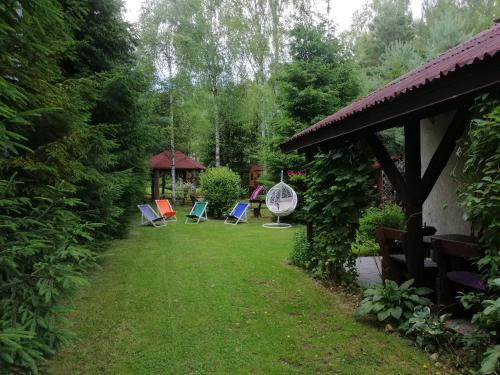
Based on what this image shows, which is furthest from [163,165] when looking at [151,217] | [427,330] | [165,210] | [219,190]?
[427,330]

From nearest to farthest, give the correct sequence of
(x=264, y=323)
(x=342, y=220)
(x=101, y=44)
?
(x=264, y=323)
(x=342, y=220)
(x=101, y=44)

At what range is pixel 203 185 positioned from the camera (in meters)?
13.2

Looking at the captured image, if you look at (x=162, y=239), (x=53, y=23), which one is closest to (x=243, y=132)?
(x=162, y=239)

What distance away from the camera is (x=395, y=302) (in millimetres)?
3395

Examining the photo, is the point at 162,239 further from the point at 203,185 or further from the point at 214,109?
the point at 214,109

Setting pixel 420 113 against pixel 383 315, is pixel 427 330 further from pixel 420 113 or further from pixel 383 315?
pixel 420 113

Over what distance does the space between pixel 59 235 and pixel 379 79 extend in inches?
518

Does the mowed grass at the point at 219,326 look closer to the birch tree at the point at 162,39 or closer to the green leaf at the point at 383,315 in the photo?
the green leaf at the point at 383,315

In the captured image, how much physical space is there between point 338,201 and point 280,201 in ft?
21.1

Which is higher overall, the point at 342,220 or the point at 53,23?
the point at 53,23

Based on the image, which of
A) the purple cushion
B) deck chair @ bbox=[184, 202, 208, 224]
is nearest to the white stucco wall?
the purple cushion

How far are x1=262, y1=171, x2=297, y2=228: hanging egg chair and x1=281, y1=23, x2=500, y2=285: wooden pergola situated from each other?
6.12 m

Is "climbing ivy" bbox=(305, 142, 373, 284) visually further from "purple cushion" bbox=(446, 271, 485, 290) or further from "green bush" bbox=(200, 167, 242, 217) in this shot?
"green bush" bbox=(200, 167, 242, 217)

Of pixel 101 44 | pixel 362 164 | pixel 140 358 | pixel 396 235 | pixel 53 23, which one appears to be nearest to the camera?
pixel 53 23
